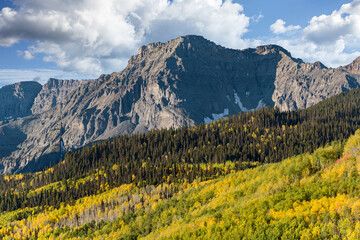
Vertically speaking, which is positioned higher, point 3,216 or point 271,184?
point 271,184

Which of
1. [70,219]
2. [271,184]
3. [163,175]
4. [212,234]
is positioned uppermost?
[271,184]

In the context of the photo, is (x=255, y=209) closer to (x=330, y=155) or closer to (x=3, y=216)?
(x=330, y=155)

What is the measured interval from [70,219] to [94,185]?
59.3 meters

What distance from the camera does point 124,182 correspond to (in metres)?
189

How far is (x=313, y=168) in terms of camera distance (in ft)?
184

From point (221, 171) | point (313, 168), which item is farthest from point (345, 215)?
point (221, 171)

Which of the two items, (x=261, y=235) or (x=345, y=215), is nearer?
(x=345, y=215)

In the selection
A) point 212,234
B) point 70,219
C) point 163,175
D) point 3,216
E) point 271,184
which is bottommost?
point 3,216

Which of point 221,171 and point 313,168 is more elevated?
point 313,168

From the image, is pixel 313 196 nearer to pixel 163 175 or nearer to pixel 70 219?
pixel 70 219

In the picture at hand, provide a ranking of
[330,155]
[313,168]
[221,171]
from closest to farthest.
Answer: [313,168] < [330,155] < [221,171]

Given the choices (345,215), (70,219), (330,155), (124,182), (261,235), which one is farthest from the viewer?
(124,182)

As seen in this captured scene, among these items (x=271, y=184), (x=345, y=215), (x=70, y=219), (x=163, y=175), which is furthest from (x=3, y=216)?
(x=345, y=215)

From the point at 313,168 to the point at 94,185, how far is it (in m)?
166
